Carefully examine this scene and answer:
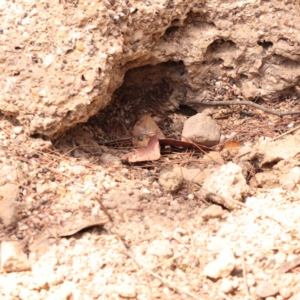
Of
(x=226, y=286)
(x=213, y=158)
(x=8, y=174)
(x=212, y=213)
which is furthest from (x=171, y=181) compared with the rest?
(x=8, y=174)

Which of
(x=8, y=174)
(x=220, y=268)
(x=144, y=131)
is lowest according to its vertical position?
(x=144, y=131)

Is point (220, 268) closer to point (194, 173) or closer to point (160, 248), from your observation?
point (160, 248)

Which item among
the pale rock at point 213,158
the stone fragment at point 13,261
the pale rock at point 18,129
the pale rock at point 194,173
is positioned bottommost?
the pale rock at point 213,158

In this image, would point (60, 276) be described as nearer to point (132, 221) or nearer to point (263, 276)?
point (132, 221)

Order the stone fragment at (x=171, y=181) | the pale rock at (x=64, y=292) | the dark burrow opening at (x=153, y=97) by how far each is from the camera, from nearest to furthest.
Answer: the pale rock at (x=64, y=292), the stone fragment at (x=171, y=181), the dark burrow opening at (x=153, y=97)

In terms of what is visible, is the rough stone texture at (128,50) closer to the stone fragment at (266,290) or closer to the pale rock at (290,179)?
the pale rock at (290,179)

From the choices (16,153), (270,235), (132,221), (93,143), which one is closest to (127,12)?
(93,143)

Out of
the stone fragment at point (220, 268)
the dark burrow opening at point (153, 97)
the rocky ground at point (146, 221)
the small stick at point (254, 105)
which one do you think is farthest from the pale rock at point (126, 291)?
the small stick at point (254, 105)
